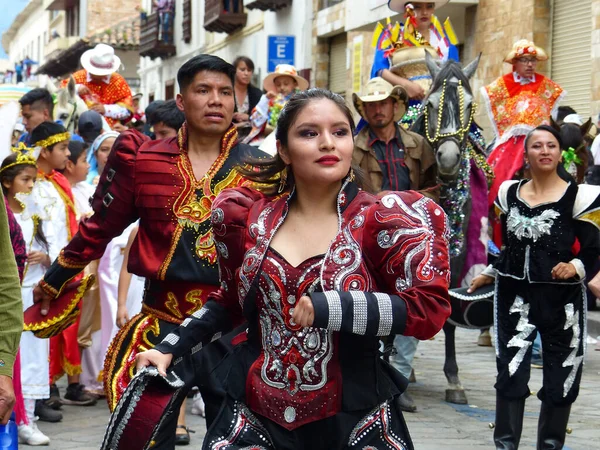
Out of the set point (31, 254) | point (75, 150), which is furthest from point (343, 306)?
point (75, 150)

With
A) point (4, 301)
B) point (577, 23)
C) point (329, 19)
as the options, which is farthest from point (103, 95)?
point (329, 19)

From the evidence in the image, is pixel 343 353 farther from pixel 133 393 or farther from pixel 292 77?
pixel 292 77

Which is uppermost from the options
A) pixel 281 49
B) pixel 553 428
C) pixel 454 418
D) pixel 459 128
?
pixel 281 49

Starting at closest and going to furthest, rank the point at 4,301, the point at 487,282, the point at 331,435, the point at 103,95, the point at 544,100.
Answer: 1. the point at 331,435
2. the point at 4,301
3. the point at 487,282
4. the point at 544,100
5. the point at 103,95

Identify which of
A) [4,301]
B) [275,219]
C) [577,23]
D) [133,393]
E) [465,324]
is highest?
[577,23]

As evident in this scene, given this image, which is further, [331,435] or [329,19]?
[329,19]

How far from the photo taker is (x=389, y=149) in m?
8.85

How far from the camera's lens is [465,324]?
8.44m

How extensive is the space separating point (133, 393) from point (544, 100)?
9.32 metres

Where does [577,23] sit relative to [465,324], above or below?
above

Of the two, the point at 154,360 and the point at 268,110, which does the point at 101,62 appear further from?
the point at 154,360

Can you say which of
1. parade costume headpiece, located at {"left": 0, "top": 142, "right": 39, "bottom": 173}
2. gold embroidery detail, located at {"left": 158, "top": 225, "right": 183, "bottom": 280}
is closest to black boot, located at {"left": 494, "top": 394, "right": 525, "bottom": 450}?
gold embroidery detail, located at {"left": 158, "top": 225, "right": 183, "bottom": 280}

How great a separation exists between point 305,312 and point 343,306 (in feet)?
0.37

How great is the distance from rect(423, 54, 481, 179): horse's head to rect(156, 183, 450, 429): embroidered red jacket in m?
4.61
